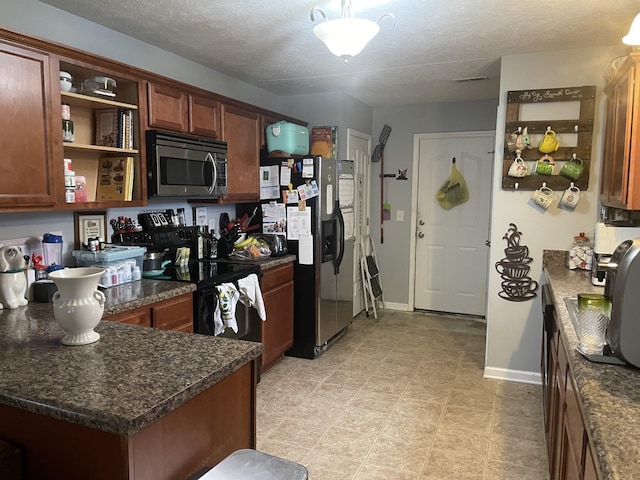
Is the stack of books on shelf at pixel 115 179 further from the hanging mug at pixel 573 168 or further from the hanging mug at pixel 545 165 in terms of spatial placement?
the hanging mug at pixel 573 168

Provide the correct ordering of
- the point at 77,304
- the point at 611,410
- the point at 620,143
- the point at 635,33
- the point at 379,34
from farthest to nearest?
the point at 379,34 → the point at 620,143 → the point at 635,33 → the point at 77,304 → the point at 611,410

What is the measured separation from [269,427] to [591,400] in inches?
80.7

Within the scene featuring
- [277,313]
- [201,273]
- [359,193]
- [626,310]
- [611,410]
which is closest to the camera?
[611,410]

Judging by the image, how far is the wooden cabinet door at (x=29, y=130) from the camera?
2.06 m

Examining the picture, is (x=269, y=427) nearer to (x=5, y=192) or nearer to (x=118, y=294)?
(x=118, y=294)

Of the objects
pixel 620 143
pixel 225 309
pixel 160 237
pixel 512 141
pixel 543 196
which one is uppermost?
pixel 512 141

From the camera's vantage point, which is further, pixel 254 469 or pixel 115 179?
pixel 115 179

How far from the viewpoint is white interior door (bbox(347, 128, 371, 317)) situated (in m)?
4.91

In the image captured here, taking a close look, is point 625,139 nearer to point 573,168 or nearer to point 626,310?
point 573,168

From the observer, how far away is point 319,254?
154 inches

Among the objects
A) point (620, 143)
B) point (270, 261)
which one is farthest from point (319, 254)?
point (620, 143)

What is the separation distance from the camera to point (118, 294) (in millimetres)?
2420

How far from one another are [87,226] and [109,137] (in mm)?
551

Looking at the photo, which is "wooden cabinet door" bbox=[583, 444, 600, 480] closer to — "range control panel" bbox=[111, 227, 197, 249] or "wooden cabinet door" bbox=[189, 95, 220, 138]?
"range control panel" bbox=[111, 227, 197, 249]
